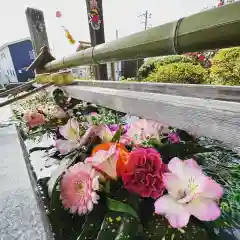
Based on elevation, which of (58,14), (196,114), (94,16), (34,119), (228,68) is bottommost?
(228,68)

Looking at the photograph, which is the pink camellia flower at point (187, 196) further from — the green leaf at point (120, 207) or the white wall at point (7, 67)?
the white wall at point (7, 67)

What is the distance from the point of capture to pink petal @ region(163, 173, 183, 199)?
42cm

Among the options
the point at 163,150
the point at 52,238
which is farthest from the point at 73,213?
the point at 163,150

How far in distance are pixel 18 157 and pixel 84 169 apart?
0.45 meters

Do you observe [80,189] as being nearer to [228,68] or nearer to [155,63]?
[228,68]

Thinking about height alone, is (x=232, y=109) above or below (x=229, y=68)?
above

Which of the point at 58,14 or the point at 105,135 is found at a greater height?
the point at 58,14

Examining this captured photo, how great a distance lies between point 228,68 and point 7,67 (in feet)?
44.7

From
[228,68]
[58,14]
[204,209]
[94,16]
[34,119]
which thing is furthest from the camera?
[58,14]

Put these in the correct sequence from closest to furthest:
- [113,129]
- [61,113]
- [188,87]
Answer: [113,129]
[188,87]
[61,113]

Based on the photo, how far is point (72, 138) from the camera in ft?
2.21

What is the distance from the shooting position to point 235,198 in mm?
444

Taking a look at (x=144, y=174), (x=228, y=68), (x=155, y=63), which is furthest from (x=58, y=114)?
(x=155, y=63)

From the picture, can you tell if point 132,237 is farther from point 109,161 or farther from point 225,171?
point 225,171
